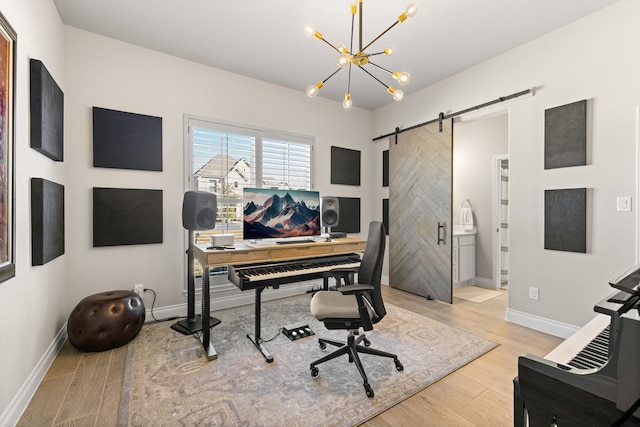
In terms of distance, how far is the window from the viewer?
323 centimetres

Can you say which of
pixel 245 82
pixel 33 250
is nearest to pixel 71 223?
pixel 33 250

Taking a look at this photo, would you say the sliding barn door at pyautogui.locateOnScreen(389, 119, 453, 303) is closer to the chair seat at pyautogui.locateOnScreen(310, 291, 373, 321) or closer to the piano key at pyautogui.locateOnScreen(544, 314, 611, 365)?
the chair seat at pyautogui.locateOnScreen(310, 291, 373, 321)

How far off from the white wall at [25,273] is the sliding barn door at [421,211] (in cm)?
381

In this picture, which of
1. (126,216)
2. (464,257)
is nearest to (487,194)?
(464,257)

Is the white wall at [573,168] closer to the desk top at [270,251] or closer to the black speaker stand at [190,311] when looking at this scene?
the desk top at [270,251]

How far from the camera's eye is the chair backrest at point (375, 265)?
196cm

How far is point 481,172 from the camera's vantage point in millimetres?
4523

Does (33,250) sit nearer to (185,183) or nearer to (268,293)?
(185,183)

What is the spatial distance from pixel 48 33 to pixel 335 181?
3269 millimetres

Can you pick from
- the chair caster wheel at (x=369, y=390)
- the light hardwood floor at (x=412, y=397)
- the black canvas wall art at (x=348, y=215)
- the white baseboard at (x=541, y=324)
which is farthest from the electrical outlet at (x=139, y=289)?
the white baseboard at (x=541, y=324)

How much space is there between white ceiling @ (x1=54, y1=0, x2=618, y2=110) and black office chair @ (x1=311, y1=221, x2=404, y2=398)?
1.86 metres

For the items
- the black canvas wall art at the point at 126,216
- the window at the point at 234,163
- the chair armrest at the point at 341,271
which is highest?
the window at the point at 234,163

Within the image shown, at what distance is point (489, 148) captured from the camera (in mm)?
4410

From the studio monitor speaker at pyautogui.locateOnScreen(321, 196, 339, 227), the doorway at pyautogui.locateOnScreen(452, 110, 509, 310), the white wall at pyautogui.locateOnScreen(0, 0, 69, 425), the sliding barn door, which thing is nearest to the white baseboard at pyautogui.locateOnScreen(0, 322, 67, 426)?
the white wall at pyautogui.locateOnScreen(0, 0, 69, 425)
